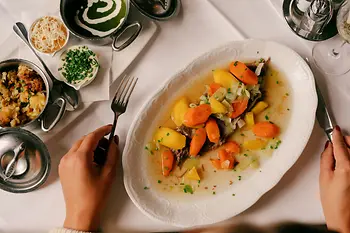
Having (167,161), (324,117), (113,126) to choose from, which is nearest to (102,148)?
(113,126)

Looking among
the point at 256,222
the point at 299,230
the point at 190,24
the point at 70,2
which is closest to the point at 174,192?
the point at 256,222

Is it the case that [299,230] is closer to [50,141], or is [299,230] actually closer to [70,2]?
[50,141]

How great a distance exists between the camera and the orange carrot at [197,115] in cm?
127

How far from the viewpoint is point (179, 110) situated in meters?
1.30

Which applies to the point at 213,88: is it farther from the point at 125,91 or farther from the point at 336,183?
the point at 336,183

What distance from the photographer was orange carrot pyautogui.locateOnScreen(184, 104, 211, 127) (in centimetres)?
127

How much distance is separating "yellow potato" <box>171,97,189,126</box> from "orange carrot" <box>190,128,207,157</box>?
0.05 metres

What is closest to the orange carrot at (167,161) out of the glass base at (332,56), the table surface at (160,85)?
the table surface at (160,85)

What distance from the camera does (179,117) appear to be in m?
1.30

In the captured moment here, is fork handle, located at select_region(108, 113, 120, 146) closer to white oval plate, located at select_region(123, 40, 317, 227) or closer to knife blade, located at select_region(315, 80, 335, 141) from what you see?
white oval plate, located at select_region(123, 40, 317, 227)

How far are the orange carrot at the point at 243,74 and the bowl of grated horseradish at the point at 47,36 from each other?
0.44 meters

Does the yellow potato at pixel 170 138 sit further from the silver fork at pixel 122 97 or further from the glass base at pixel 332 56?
the glass base at pixel 332 56

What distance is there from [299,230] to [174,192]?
327mm

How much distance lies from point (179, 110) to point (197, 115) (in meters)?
0.06
